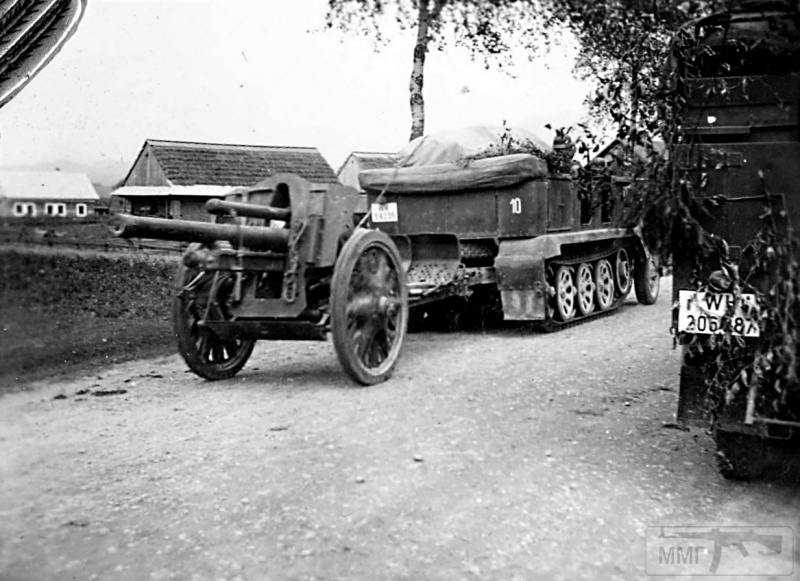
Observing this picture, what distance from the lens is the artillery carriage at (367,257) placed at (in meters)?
6.24

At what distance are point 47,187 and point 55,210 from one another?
89 mm

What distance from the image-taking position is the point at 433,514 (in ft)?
12.4

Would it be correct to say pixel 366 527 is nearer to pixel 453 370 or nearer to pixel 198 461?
pixel 198 461

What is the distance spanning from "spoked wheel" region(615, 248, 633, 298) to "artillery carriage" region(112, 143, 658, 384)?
1482mm

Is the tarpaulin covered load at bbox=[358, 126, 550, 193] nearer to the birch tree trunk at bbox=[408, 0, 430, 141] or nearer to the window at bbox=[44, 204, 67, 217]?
the birch tree trunk at bbox=[408, 0, 430, 141]

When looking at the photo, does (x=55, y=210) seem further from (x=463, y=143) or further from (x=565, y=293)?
(x=565, y=293)

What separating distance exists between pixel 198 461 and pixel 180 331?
6.92ft

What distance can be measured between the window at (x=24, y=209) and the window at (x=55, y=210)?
4cm

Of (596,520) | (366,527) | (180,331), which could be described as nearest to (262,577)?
(366,527)

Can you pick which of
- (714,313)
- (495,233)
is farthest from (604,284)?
(714,313)

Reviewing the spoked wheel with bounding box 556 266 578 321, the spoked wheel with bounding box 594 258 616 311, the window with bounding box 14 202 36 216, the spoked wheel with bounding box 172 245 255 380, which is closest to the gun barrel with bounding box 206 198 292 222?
the spoked wheel with bounding box 172 245 255 380

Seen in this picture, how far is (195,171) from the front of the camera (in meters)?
5.77

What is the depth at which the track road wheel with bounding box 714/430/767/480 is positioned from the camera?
412 centimetres

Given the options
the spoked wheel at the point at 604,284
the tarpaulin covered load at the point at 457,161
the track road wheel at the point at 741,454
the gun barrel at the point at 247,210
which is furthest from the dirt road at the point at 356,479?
the spoked wheel at the point at 604,284
